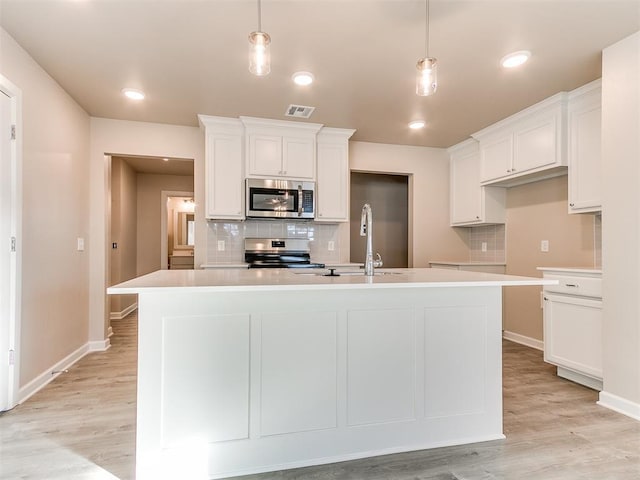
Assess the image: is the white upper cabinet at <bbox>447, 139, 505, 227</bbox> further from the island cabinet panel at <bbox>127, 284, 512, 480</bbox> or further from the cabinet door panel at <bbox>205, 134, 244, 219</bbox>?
the cabinet door panel at <bbox>205, 134, 244, 219</bbox>

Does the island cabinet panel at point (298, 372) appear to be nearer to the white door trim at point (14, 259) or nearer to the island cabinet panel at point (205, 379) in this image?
the island cabinet panel at point (205, 379)

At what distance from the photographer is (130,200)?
5715 millimetres

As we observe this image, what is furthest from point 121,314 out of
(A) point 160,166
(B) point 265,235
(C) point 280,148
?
(C) point 280,148

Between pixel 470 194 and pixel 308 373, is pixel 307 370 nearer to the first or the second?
pixel 308 373

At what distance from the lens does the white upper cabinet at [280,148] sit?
12.4 feet

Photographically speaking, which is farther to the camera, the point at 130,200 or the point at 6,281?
the point at 130,200

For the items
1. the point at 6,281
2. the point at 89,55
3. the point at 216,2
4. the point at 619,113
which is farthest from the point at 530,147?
the point at 6,281

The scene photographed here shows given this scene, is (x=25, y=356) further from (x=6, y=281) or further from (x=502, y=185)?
(x=502, y=185)

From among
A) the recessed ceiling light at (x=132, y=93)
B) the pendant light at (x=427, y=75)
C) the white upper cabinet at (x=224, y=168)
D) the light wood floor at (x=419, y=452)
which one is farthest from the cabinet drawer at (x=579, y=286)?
the recessed ceiling light at (x=132, y=93)

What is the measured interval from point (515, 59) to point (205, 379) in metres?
2.78

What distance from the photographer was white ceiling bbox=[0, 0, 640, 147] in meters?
2.02

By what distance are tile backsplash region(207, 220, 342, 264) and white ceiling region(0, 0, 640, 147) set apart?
1.26 meters

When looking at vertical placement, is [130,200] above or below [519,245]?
above

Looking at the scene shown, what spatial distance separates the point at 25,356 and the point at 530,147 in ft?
14.7
